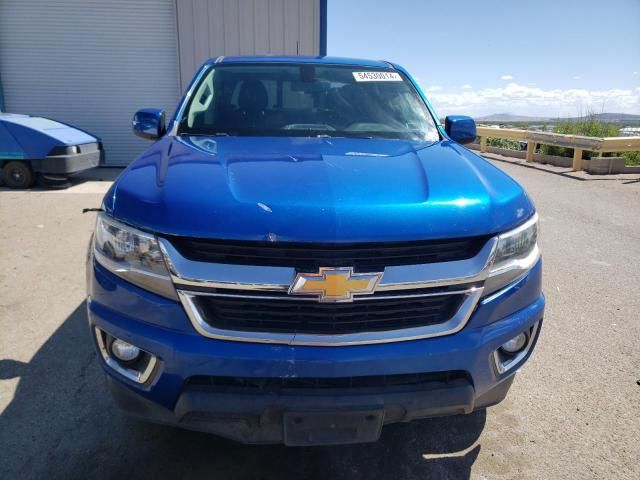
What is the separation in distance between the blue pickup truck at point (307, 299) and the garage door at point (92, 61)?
10.5 meters

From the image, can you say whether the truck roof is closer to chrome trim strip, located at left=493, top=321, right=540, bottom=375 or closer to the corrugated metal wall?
chrome trim strip, located at left=493, top=321, right=540, bottom=375

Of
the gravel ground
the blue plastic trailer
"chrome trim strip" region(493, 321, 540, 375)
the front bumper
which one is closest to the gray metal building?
the blue plastic trailer

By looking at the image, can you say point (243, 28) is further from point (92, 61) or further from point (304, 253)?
point (304, 253)

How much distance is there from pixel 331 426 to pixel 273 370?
29 centimetres

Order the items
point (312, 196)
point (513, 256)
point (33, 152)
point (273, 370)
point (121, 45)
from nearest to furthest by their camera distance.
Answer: point (273, 370)
point (312, 196)
point (513, 256)
point (33, 152)
point (121, 45)

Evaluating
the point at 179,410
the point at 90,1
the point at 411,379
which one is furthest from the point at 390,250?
the point at 90,1

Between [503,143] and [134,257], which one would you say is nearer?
[134,257]

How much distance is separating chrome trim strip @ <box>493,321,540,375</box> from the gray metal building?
10.2 meters

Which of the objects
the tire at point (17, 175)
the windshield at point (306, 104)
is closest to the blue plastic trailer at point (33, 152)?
the tire at point (17, 175)

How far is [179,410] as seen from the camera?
1.73 meters

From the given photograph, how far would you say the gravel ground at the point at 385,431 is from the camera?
7.17 feet

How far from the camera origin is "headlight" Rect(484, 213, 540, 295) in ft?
6.02

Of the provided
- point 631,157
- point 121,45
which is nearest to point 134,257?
point 121,45

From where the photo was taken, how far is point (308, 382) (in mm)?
1736
